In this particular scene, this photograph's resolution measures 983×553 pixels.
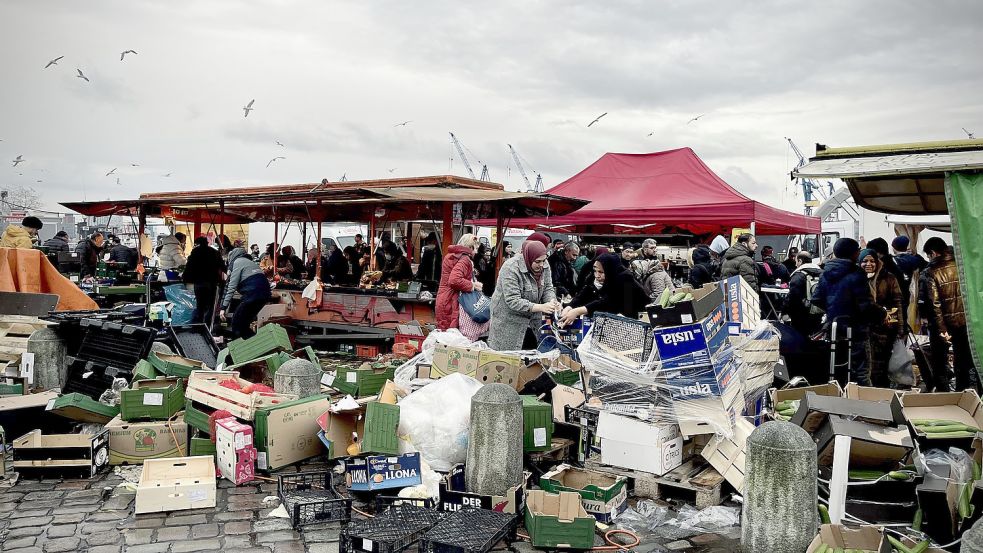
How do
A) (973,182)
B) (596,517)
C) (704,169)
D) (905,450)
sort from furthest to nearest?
(704,169) < (596,517) < (905,450) < (973,182)

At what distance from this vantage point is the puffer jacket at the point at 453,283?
8898mm

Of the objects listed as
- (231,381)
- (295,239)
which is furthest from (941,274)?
(295,239)

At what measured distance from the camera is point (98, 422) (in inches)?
257

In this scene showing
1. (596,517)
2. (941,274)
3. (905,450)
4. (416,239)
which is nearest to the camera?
(905,450)

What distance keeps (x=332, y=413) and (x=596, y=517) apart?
2.36 meters

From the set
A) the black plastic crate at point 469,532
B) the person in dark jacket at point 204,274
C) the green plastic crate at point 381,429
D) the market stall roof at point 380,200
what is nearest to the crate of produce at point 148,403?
the green plastic crate at point 381,429

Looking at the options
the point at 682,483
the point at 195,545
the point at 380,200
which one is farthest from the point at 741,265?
the point at 195,545

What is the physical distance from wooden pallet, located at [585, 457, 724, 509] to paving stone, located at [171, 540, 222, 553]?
9.42ft

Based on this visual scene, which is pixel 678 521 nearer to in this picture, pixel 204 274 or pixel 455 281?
pixel 455 281

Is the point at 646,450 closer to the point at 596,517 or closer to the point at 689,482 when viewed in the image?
the point at 689,482

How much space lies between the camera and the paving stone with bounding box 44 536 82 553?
4.44 metres

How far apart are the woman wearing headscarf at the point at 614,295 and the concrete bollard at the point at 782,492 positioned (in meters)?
3.35

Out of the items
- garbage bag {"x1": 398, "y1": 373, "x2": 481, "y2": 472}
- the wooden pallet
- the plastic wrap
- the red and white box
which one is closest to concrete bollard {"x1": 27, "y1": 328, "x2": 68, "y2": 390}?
the red and white box

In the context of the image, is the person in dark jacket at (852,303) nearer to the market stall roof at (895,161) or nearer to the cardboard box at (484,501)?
the market stall roof at (895,161)
